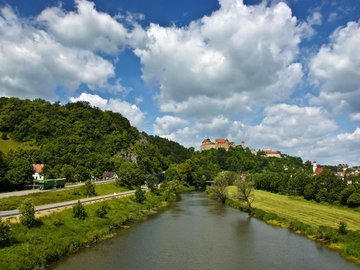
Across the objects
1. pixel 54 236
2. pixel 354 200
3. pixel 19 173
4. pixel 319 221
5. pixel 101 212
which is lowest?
pixel 54 236

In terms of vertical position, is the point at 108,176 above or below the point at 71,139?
below

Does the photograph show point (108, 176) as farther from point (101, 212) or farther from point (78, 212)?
point (78, 212)

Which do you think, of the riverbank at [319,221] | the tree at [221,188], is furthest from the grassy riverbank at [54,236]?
the tree at [221,188]

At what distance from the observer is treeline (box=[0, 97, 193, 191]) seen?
120 m

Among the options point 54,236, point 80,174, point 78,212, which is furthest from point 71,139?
point 54,236

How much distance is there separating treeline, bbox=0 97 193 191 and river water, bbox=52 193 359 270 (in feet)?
176

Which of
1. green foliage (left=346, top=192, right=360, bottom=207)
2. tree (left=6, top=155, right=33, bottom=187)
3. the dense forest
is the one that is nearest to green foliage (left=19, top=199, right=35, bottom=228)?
the dense forest

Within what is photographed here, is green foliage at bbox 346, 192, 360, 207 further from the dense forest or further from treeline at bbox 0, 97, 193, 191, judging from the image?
treeline at bbox 0, 97, 193, 191

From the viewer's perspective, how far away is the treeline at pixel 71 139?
120m

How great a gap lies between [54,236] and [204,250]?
752 inches

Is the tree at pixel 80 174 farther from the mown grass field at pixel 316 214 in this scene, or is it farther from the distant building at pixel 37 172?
the mown grass field at pixel 316 214

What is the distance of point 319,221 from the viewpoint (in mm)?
62406

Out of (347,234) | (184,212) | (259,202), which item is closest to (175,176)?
(259,202)

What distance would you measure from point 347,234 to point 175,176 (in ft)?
390
